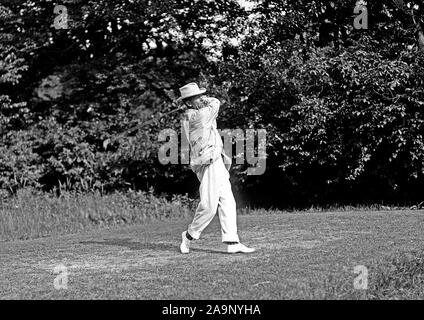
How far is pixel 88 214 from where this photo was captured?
17.3 m

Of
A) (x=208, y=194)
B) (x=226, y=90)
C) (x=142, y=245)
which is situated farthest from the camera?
(x=226, y=90)

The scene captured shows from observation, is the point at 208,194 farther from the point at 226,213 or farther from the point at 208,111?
the point at 208,111

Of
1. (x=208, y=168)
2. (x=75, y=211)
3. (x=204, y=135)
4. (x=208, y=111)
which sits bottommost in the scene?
(x=75, y=211)

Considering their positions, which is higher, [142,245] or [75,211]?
[142,245]

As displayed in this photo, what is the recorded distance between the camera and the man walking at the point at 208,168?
9250 mm

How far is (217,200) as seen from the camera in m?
9.23

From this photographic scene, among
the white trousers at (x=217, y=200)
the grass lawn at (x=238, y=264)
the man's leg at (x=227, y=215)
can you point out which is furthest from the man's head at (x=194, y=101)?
the grass lawn at (x=238, y=264)

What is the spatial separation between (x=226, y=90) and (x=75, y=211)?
4.96m

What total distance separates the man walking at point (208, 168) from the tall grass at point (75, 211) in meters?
7.17

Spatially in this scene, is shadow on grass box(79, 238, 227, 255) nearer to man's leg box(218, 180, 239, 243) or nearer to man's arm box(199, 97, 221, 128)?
man's leg box(218, 180, 239, 243)

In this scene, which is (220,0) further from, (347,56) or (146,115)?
(347,56)

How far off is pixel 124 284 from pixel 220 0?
15.3 m

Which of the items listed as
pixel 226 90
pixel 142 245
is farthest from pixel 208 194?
pixel 226 90

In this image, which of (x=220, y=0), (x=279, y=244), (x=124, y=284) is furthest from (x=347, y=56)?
(x=124, y=284)
